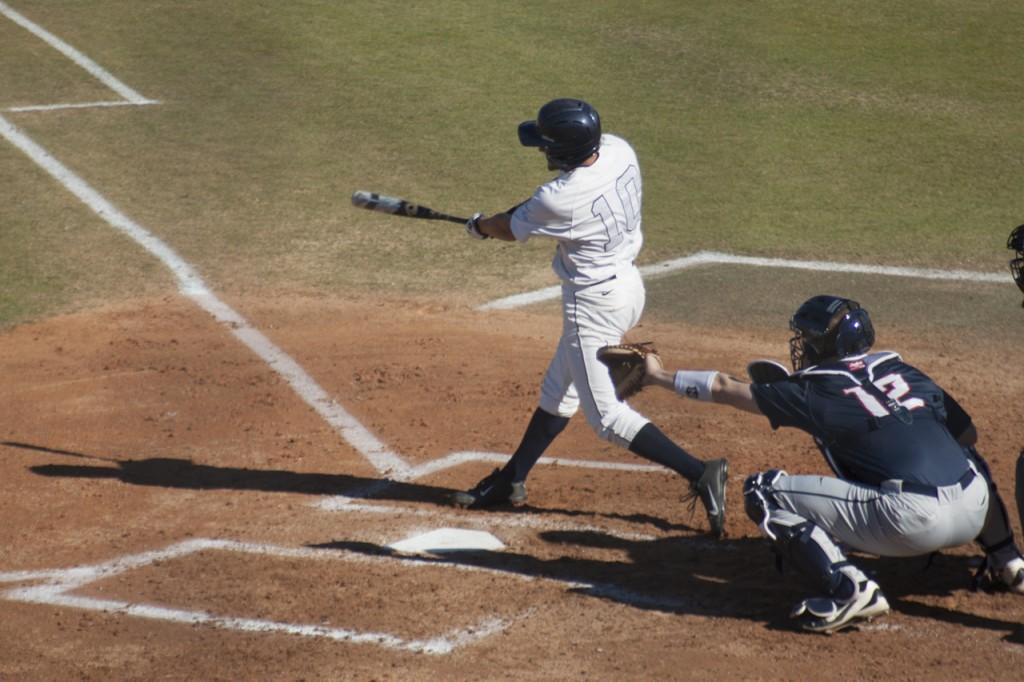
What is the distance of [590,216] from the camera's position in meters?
6.00

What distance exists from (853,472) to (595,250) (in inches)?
63.0

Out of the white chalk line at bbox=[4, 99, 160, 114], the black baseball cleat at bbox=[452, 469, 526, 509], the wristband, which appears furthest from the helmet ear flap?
the white chalk line at bbox=[4, 99, 160, 114]

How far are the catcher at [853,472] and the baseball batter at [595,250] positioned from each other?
758mm

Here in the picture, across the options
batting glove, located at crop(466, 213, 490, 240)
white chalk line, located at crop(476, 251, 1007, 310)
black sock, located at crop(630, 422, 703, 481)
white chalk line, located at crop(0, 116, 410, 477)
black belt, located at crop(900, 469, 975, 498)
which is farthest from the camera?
white chalk line, located at crop(476, 251, 1007, 310)

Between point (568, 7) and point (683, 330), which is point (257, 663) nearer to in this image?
point (683, 330)

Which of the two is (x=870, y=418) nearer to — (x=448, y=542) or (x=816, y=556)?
(x=816, y=556)

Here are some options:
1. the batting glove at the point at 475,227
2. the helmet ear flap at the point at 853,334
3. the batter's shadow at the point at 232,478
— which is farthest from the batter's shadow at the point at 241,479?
the helmet ear flap at the point at 853,334

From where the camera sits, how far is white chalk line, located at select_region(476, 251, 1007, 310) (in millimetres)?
10172

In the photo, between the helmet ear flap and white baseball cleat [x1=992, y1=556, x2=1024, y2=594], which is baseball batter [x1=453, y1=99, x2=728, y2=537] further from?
white baseball cleat [x1=992, y1=556, x2=1024, y2=594]

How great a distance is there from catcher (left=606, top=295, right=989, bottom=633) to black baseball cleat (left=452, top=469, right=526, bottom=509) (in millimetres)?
1524

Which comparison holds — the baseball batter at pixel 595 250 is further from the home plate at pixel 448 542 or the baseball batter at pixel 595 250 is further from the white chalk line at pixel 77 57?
the white chalk line at pixel 77 57

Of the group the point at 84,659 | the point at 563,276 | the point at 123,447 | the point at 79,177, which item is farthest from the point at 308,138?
the point at 84,659

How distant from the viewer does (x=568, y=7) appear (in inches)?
663

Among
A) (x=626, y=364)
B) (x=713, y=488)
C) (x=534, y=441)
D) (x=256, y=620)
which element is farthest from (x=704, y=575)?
(x=256, y=620)
